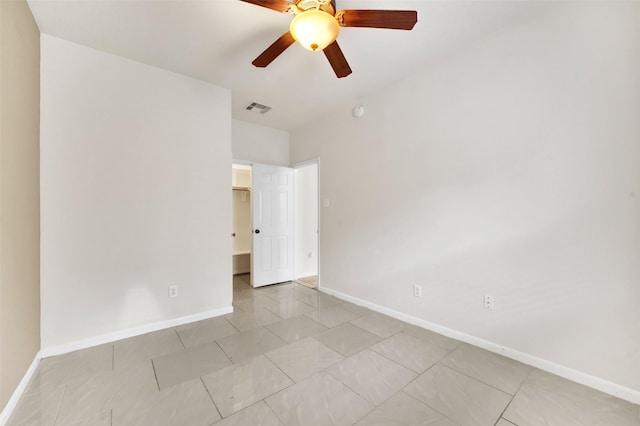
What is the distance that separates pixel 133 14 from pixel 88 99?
923mm

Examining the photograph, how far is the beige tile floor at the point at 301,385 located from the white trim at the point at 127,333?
83mm

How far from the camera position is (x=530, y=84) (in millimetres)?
2096

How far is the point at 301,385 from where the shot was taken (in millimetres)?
1856

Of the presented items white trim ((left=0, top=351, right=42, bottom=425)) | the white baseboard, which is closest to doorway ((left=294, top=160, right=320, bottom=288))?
the white baseboard

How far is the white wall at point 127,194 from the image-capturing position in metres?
2.31

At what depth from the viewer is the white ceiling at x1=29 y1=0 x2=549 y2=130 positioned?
6.47 ft

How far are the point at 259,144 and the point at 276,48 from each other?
260 cm

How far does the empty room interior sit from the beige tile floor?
0.06 ft

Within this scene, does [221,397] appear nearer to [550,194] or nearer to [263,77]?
[550,194]

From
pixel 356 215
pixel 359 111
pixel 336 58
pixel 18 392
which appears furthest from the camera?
pixel 356 215

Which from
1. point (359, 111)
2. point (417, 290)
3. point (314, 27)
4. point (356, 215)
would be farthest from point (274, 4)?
point (417, 290)

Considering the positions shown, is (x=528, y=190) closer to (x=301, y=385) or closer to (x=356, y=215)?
(x=356, y=215)

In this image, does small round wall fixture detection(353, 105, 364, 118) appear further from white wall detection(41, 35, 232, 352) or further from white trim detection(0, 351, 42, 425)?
white trim detection(0, 351, 42, 425)

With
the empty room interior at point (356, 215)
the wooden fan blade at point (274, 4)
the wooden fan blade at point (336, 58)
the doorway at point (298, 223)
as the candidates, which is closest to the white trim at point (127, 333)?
the empty room interior at point (356, 215)
